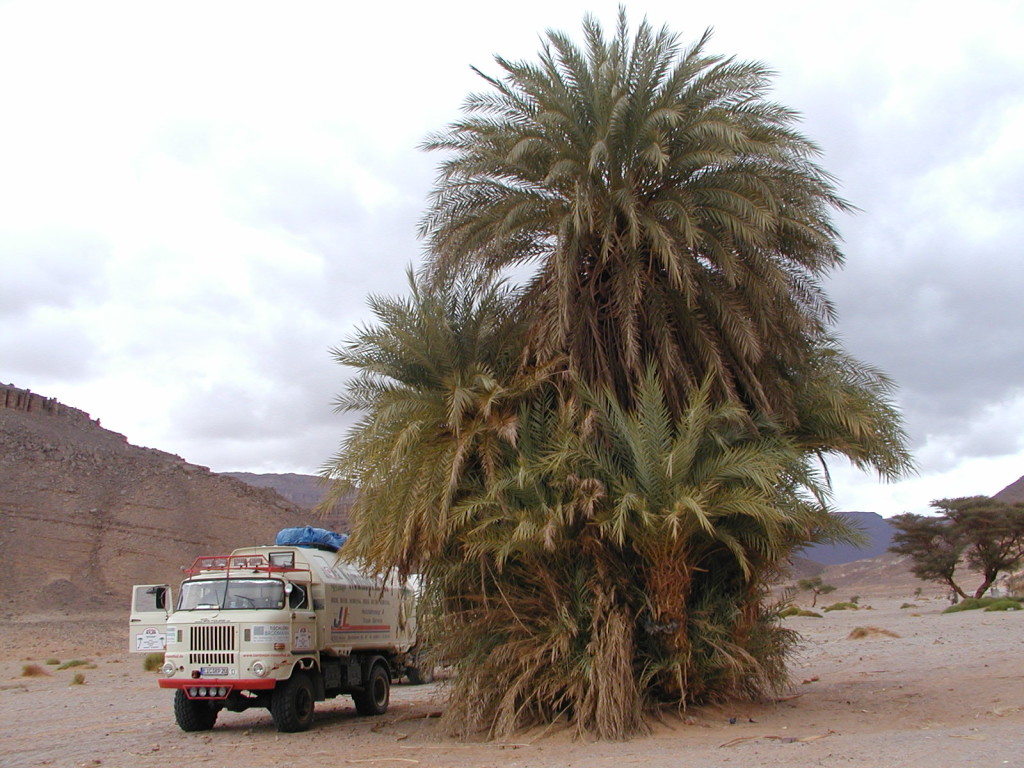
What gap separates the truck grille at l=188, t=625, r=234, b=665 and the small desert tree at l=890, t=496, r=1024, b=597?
159 ft

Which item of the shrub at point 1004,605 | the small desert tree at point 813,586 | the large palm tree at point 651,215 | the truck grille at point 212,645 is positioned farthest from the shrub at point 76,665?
the small desert tree at point 813,586

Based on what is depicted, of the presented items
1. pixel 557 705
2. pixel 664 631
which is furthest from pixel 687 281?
pixel 557 705

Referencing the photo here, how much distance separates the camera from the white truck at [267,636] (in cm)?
1478

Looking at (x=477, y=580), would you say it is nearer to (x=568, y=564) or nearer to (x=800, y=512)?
(x=568, y=564)

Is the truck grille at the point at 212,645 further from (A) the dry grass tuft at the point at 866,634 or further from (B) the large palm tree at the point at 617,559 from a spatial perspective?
(A) the dry grass tuft at the point at 866,634

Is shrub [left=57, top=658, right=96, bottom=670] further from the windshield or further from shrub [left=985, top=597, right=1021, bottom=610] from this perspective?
shrub [left=985, top=597, right=1021, bottom=610]

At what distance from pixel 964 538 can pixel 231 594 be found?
166 feet

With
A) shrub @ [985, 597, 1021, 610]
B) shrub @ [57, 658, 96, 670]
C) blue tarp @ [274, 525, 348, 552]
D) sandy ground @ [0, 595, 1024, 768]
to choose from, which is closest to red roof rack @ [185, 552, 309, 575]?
blue tarp @ [274, 525, 348, 552]

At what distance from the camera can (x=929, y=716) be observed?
13117mm

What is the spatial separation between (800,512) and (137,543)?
6146 cm

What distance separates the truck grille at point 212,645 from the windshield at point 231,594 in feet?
1.63

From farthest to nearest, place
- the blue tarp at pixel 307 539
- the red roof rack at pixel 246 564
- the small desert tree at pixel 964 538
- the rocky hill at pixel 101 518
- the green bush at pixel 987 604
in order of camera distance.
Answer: the rocky hill at pixel 101 518 → the small desert tree at pixel 964 538 → the green bush at pixel 987 604 → the blue tarp at pixel 307 539 → the red roof rack at pixel 246 564

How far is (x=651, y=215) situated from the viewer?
46.7 ft

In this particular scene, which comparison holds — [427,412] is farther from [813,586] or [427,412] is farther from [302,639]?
Answer: [813,586]
